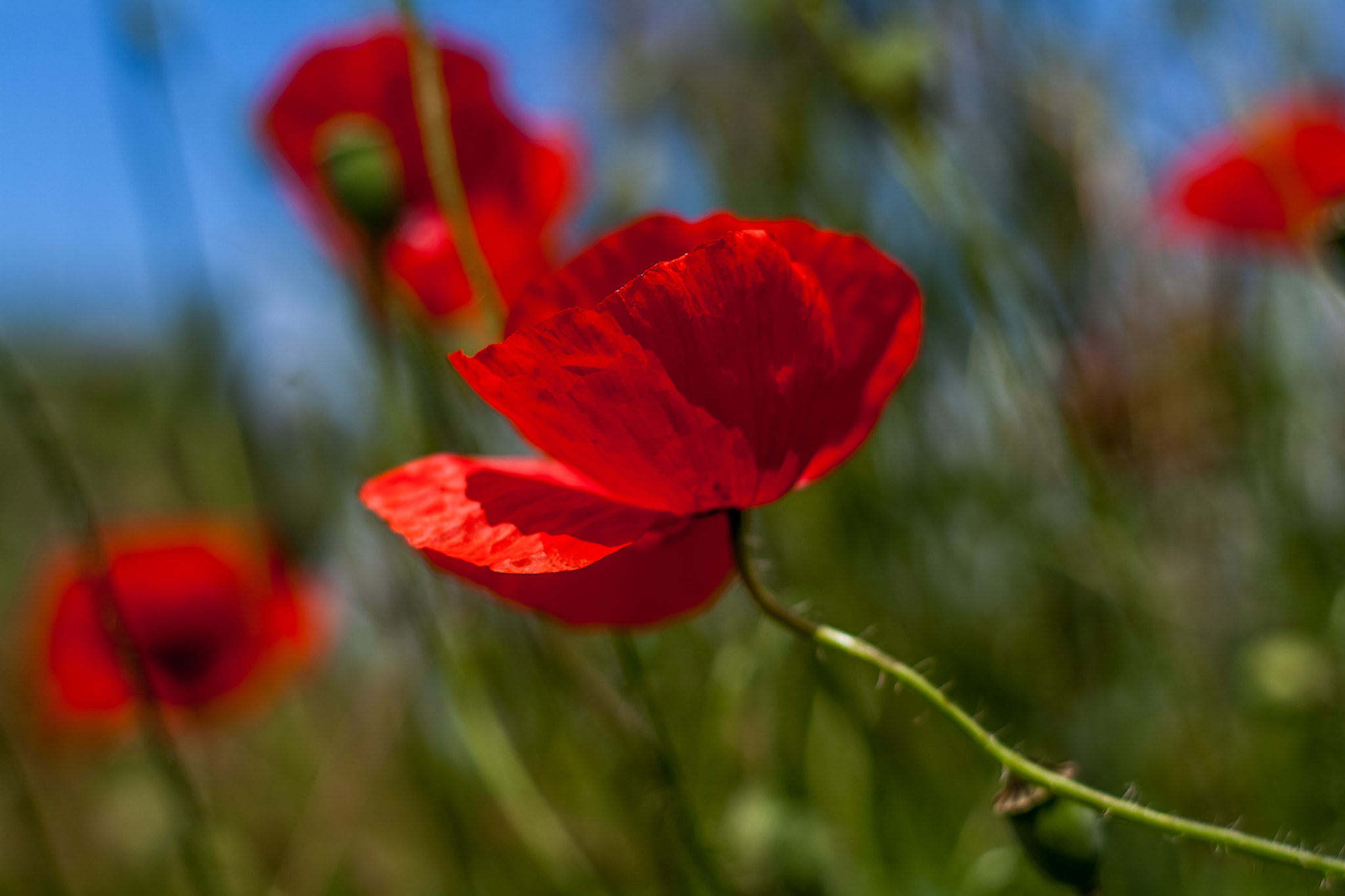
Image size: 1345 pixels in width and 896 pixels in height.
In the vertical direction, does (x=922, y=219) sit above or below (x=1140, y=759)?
above

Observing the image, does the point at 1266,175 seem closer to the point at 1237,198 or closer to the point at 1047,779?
the point at 1237,198

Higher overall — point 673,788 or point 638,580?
point 638,580

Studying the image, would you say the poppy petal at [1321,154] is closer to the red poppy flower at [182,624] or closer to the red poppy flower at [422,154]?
the red poppy flower at [422,154]

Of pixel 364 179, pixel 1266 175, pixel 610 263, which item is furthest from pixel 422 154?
pixel 1266 175

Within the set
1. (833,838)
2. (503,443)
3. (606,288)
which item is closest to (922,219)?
(503,443)

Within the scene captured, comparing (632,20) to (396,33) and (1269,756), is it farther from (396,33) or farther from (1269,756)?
(1269,756)

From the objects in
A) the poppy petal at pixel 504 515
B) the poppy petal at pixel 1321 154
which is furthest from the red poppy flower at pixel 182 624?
the poppy petal at pixel 1321 154
